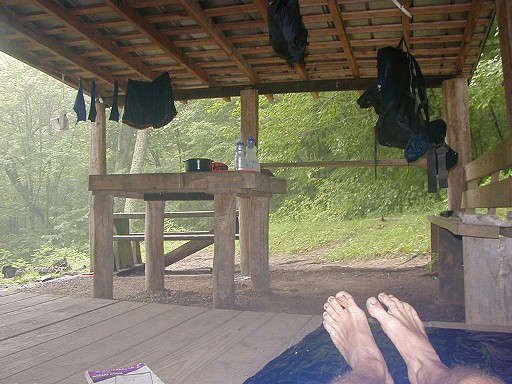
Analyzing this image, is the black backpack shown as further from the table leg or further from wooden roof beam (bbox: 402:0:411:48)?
the table leg

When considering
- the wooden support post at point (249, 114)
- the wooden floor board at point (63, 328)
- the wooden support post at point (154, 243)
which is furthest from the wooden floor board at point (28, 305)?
the wooden support post at point (249, 114)

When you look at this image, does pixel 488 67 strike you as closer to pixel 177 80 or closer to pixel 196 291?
pixel 177 80

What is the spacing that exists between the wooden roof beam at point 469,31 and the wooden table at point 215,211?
7.44 ft

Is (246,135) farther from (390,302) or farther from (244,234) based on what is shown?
(390,302)

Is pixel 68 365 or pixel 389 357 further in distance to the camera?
pixel 389 357

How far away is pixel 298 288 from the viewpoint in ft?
19.9

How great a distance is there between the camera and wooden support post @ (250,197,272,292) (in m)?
5.23

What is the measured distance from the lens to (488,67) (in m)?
8.33

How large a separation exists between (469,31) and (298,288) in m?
3.21

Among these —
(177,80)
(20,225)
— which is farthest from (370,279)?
(20,225)

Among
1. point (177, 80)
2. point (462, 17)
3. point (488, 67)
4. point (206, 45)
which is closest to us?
point (462, 17)

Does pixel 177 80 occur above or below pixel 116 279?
above

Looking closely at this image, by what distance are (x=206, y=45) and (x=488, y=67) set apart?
4831 mm

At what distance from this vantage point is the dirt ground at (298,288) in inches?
191
